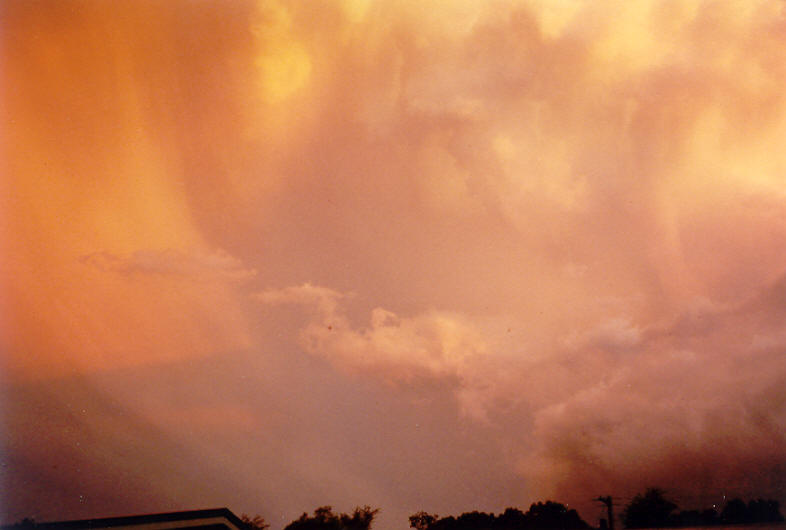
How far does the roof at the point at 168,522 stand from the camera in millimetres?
30297

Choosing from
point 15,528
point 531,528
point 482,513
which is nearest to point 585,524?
point 531,528

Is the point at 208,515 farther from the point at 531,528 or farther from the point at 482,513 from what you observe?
the point at 482,513

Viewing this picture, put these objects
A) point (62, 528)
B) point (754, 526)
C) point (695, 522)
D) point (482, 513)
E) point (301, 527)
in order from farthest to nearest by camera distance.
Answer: point (301, 527) < point (482, 513) < point (695, 522) < point (754, 526) < point (62, 528)

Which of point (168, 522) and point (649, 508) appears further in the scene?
point (649, 508)

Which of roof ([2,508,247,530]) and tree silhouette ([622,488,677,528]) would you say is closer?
roof ([2,508,247,530])

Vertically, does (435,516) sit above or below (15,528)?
above

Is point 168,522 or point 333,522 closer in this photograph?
point 168,522

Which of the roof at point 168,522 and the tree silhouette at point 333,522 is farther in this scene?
the tree silhouette at point 333,522

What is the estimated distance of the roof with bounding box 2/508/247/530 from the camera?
99.4 feet

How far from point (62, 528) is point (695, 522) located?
1441 inches

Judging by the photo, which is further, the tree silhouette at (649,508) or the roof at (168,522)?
the tree silhouette at (649,508)

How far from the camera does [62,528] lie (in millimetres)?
30172

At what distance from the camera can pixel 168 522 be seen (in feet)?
108

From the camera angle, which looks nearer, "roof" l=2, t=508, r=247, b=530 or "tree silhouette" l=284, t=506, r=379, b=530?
"roof" l=2, t=508, r=247, b=530
